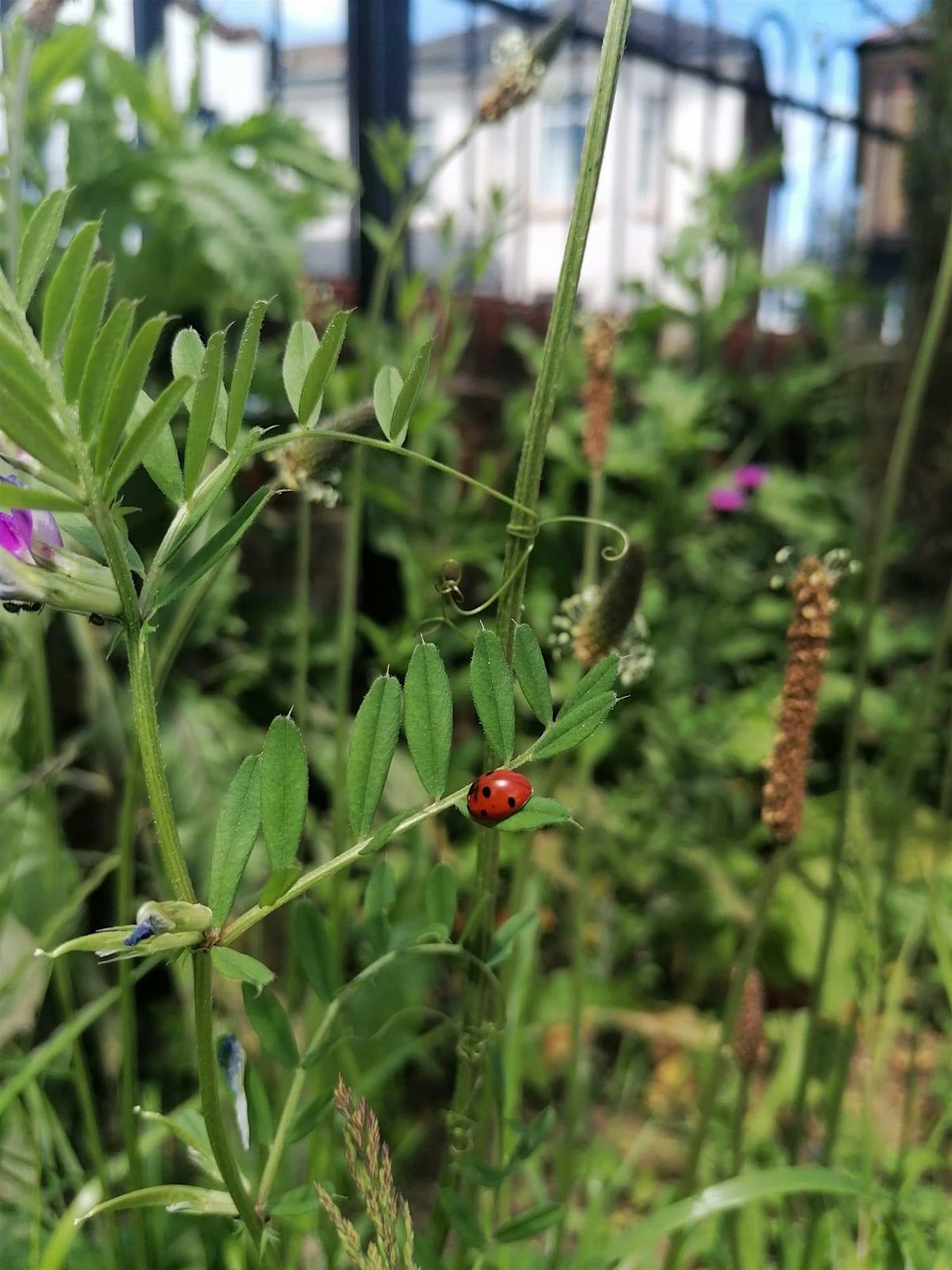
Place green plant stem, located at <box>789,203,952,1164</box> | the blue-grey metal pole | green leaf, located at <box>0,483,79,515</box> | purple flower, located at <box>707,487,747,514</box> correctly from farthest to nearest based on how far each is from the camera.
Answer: purple flower, located at <box>707,487,747,514</box>, the blue-grey metal pole, green plant stem, located at <box>789,203,952,1164</box>, green leaf, located at <box>0,483,79,515</box>

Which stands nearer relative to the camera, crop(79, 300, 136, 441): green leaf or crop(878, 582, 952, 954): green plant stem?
crop(79, 300, 136, 441): green leaf

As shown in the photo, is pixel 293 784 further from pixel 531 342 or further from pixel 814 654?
pixel 531 342

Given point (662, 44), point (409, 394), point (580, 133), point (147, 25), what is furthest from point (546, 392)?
point (580, 133)

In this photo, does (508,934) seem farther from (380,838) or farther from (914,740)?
(914,740)

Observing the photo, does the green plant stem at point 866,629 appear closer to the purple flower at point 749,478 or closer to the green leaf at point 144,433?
the green leaf at point 144,433

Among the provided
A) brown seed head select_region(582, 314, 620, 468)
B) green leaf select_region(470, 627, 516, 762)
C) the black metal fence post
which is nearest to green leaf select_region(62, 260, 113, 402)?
green leaf select_region(470, 627, 516, 762)

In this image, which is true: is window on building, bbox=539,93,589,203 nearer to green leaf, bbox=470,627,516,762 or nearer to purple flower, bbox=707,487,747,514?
purple flower, bbox=707,487,747,514

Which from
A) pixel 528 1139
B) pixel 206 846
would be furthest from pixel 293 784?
pixel 206 846
